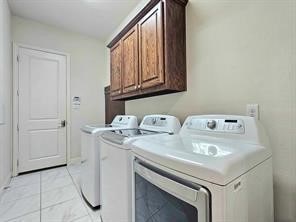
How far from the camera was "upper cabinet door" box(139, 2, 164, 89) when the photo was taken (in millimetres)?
1532

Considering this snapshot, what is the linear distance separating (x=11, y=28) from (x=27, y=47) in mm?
333

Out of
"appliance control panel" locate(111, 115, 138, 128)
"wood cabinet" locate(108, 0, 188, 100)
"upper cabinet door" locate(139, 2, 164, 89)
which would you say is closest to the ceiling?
"wood cabinet" locate(108, 0, 188, 100)

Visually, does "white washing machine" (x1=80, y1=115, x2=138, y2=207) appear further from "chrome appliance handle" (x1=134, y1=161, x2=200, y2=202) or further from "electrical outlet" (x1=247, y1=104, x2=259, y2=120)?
"electrical outlet" (x1=247, y1=104, x2=259, y2=120)

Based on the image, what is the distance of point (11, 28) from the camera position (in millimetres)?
2703

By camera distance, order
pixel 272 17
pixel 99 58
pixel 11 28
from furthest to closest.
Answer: pixel 99 58 < pixel 11 28 < pixel 272 17

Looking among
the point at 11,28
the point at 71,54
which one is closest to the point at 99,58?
the point at 71,54

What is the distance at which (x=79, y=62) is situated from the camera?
3428 mm

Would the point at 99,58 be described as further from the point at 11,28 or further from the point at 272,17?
the point at 272,17

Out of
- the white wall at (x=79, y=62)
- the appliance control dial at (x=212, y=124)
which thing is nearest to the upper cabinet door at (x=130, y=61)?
the appliance control dial at (x=212, y=124)

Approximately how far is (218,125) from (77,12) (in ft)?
9.20

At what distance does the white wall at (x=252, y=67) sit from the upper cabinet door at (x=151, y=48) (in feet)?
0.98

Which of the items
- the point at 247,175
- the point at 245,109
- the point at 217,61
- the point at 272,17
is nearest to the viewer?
the point at 247,175

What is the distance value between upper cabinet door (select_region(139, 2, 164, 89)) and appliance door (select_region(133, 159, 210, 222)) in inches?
36.0

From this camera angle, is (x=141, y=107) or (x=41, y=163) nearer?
(x=141, y=107)
